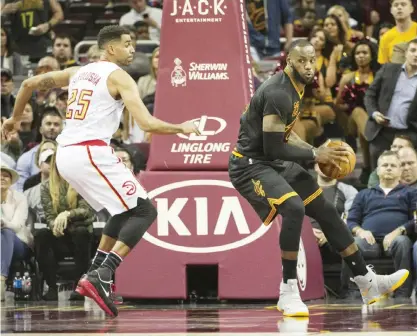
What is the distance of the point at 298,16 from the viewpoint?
18203 millimetres

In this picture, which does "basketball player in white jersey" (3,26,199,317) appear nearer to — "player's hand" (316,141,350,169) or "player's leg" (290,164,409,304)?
"player's leg" (290,164,409,304)

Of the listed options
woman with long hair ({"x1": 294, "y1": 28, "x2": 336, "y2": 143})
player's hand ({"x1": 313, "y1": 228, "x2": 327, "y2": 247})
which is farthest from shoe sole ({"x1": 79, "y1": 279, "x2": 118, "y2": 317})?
woman with long hair ({"x1": 294, "y1": 28, "x2": 336, "y2": 143})

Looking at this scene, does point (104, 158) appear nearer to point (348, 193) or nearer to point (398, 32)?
point (348, 193)

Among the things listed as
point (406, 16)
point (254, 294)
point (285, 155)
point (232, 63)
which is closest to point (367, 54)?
point (406, 16)

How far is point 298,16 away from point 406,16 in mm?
3793

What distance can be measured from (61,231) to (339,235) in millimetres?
3923

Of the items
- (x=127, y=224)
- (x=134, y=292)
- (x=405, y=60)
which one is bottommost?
(x=134, y=292)

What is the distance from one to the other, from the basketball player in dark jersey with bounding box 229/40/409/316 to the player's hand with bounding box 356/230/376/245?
2194 mm

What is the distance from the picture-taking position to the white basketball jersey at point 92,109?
9.11 metres

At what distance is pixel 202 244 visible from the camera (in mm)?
11109

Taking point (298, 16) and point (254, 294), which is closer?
point (254, 294)

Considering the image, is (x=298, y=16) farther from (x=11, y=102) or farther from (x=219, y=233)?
(x=219, y=233)

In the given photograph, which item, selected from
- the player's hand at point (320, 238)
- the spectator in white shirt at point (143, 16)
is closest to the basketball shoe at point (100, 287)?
the player's hand at point (320, 238)

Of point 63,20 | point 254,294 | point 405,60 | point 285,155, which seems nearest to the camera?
point 285,155
